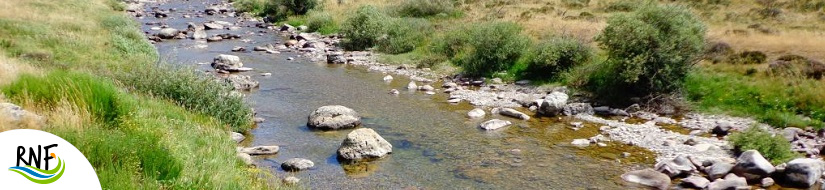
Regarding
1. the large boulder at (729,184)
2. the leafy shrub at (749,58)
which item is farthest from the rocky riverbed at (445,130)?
the leafy shrub at (749,58)

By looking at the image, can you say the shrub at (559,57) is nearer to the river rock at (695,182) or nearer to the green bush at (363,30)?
the river rock at (695,182)

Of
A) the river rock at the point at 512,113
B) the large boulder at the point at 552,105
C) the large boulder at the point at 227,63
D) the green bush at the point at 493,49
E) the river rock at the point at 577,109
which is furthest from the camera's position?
the large boulder at the point at 227,63

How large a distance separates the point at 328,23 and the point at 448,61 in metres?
15.9

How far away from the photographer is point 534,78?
26.7 m

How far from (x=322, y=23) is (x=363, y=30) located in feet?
27.5

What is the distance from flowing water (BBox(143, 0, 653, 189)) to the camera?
1444 centimetres

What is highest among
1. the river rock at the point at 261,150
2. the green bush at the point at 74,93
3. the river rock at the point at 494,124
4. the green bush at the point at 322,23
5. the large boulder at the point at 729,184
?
the green bush at the point at 74,93

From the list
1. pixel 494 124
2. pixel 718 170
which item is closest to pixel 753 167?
pixel 718 170

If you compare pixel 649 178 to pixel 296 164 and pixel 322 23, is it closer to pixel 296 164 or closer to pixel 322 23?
pixel 296 164

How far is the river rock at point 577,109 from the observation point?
21562 millimetres

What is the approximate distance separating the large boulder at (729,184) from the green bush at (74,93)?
12.3 meters

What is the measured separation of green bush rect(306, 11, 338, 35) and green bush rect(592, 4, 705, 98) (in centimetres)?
2404

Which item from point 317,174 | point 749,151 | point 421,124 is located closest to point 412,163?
point 317,174

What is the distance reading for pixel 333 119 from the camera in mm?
18891
